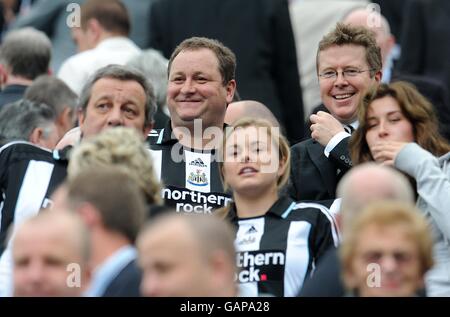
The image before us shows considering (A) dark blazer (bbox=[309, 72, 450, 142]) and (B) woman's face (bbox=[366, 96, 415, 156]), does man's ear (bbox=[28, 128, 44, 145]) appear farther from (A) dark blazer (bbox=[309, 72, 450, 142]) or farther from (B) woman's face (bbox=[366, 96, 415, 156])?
(A) dark blazer (bbox=[309, 72, 450, 142])

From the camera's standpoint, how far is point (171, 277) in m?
6.40

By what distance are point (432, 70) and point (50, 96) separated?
3.70 meters

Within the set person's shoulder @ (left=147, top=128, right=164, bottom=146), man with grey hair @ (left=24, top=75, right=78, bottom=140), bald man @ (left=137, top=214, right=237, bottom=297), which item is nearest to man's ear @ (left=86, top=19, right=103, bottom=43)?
man with grey hair @ (left=24, top=75, right=78, bottom=140)

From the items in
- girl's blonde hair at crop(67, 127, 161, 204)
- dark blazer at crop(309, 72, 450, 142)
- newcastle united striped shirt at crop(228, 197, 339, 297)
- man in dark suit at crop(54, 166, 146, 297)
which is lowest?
man in dark suit at crop(54, 166, 146, 297)

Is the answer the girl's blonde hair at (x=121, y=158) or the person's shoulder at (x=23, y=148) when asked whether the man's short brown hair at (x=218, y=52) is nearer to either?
the person's shoulder at (x=23, y=148)

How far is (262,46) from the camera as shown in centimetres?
1159

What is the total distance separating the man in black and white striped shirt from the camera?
29.0ft

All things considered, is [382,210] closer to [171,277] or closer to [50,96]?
[171,277]

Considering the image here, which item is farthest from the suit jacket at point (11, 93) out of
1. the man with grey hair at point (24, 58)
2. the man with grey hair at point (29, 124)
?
the man with grey hair at point (29, 124)

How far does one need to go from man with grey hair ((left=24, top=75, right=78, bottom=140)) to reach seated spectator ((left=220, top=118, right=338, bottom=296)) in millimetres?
2334

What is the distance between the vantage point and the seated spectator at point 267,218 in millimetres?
7855

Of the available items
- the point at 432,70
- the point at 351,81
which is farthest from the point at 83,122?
the point at 432,70

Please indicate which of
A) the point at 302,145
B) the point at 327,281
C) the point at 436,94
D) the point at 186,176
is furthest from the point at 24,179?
the point at 436,94

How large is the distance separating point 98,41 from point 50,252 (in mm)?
5802
